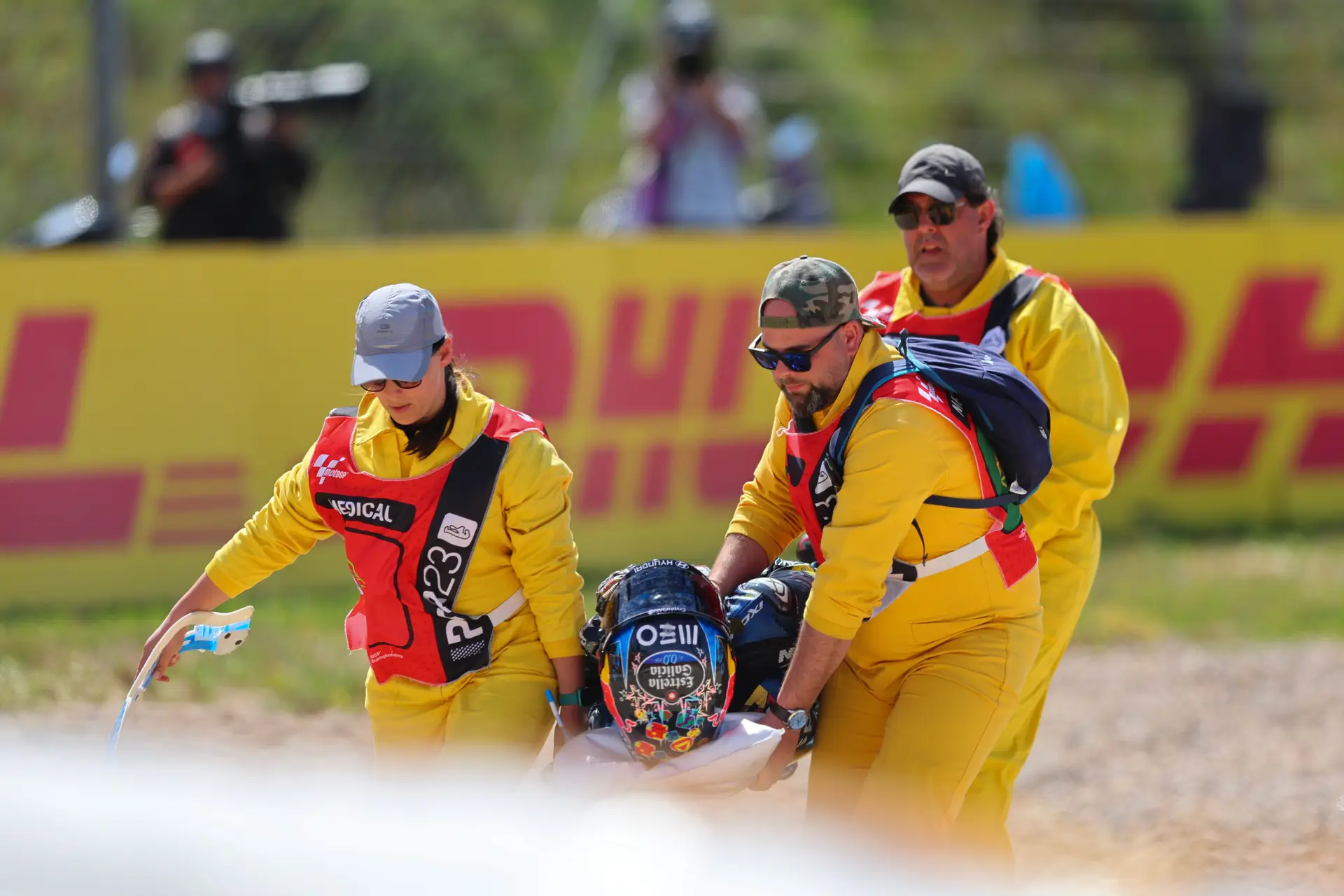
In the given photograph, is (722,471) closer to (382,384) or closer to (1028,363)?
(1028,363)

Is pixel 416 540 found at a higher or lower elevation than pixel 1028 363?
lower

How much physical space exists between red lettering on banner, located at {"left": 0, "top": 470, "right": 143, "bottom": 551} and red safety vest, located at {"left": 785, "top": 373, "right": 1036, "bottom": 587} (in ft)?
20.6

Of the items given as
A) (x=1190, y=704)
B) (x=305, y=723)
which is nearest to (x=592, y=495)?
(x=305, y=723)

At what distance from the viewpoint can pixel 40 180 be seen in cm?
1340

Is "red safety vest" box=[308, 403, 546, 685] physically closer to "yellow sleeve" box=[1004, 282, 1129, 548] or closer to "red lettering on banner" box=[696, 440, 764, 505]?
"yellow sleeve" box=[1004, 282, 1129, 548]

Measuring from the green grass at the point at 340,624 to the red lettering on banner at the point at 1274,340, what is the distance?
3.95 feet

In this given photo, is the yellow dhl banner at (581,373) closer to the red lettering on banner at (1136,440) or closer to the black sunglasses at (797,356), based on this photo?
the red lettering on banner at (1136,440)

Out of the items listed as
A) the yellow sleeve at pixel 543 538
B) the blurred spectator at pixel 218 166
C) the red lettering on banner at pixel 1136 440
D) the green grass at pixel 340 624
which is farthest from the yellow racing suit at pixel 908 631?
the red lettering on banner at pixel 1136 440

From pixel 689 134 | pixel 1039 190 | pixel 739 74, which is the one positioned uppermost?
pixel 739 74

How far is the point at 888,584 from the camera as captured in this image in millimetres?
4742

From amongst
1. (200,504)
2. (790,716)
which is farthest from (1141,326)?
(790,716)

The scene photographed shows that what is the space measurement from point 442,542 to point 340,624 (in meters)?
4.90

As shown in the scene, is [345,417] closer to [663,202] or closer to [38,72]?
[663,202]

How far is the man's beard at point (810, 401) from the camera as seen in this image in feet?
15.1
